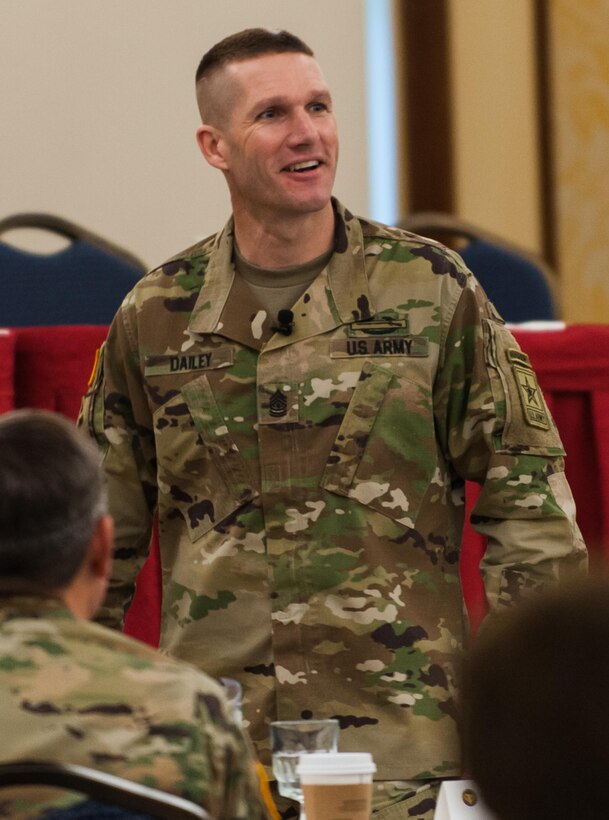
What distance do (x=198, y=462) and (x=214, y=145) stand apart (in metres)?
0.52

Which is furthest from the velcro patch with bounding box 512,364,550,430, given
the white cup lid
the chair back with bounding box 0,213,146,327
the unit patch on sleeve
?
the chair back with bounding box 0,213,146,327

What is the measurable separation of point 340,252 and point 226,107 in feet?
1.00

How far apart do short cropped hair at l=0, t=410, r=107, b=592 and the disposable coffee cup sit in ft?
0.94

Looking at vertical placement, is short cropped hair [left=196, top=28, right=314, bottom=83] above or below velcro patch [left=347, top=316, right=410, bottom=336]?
above

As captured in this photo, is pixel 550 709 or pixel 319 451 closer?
pixel 550 709

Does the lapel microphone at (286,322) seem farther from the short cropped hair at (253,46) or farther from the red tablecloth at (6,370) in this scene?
the red tablecloth at (6,370)

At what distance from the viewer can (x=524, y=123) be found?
5320 millimetres

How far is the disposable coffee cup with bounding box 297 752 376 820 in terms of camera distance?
1.45 meters

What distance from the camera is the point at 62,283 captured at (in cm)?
414

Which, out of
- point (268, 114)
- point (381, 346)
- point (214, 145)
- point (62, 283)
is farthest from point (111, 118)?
point (381, 346)

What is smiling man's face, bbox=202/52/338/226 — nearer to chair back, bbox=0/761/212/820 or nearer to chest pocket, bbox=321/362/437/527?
chest pocket, bbox=321/362/437/527

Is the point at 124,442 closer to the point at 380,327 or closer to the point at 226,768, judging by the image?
the point at 380,327

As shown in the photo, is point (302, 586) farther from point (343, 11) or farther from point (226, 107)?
point (343, 11)

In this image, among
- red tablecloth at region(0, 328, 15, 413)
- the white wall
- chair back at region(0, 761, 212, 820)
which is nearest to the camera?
chair back at region(0, 761, 212, 820)
